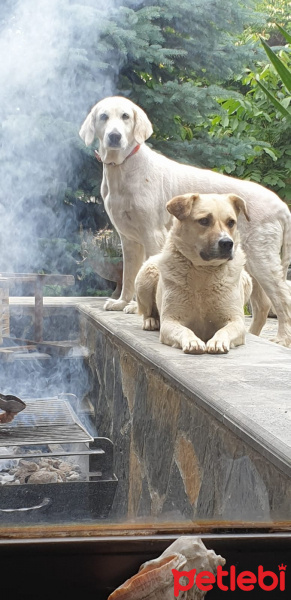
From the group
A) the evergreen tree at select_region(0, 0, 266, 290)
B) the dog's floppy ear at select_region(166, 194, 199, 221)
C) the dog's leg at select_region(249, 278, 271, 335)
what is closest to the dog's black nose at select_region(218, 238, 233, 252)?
the dog's floppy ear at select_region(166, 194, 199, 221)

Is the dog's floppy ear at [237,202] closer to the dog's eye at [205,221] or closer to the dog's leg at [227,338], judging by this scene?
the dog's eye at [205,221]

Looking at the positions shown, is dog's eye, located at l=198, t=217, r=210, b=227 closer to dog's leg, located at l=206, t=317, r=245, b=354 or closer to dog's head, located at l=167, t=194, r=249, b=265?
dog's head, located at l=167, t=194, r=249, b=265

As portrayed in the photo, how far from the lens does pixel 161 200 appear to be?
2104mm

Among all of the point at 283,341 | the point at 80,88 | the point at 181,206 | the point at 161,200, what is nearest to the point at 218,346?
the point at 181,206

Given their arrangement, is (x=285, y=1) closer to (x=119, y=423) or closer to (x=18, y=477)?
(x=119, y=423)

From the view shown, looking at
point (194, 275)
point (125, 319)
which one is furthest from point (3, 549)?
point (125, 319)

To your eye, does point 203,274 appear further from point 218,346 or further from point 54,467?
point 54,467

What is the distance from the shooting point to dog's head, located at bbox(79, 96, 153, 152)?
2086 millimetres

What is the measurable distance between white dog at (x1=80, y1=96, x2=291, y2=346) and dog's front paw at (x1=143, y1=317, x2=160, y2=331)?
1.19ft

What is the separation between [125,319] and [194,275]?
0.50 metres

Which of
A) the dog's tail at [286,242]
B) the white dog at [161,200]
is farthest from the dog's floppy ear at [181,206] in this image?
the dog's tail at [286,242]

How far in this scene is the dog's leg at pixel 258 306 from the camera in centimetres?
217

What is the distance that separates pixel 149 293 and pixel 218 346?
44 centimetres

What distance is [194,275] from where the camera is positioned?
1.46 metres
